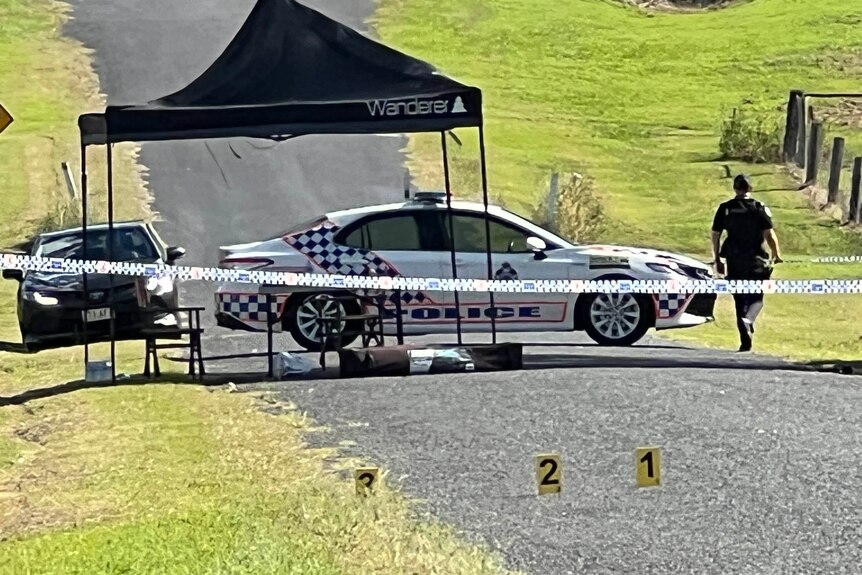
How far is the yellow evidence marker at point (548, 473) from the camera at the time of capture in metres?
8.02

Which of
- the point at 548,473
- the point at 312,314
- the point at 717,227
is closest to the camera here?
the point at 548,473

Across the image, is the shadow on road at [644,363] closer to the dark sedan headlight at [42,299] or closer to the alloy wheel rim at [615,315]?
the alloy wheel rim at [615,315]

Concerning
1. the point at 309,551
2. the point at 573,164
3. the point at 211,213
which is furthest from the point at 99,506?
the point at 573,164

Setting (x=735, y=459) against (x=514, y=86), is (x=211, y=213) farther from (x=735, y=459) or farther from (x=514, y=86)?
(x=735, y=459)

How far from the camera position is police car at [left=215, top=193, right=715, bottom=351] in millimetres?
14297

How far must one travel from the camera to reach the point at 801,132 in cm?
2991

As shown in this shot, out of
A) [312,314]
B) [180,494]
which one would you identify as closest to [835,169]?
[312,314]

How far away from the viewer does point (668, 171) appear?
30.7 m

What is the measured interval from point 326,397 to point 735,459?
3498 mm

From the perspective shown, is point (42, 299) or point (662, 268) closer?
point (662, 268)

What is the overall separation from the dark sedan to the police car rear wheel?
398 cm

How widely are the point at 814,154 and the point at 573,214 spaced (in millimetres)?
5725

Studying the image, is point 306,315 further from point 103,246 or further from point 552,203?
point 552,203

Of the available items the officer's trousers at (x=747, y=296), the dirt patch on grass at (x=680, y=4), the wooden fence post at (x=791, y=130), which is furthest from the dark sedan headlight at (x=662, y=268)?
the dirt patch on grass at (x=680, y=4)
